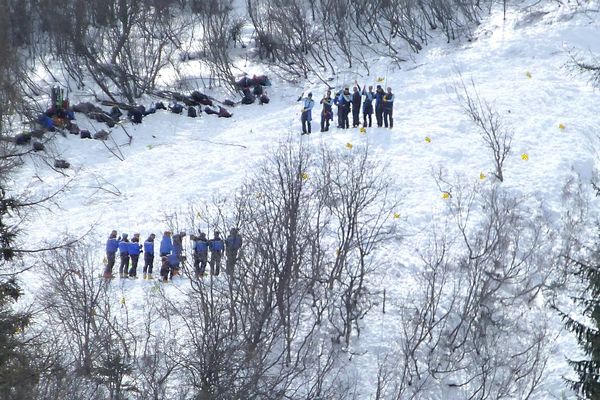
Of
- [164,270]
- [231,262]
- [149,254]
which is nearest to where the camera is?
[231,262]

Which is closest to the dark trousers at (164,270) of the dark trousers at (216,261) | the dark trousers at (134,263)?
the dark trousers at (134,263)

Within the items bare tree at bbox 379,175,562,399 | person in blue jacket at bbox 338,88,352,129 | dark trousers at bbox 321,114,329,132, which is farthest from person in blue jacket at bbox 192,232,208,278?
person in blue jacket at bbox 338,88,352,129

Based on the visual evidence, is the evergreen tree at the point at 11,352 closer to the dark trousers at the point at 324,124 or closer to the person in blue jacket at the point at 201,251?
the person in blue jacket at the point at 201,251

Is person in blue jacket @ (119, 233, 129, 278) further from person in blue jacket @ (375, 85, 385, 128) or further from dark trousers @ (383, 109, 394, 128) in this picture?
dark trousers @ (383, 109, 394, 128)

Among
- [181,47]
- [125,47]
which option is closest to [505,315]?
[125,47]

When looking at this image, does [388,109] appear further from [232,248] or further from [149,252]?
[232,248]

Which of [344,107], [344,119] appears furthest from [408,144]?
[344,107]
